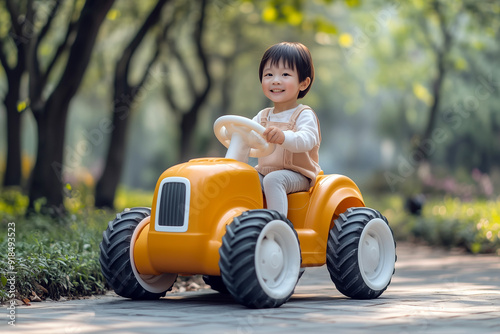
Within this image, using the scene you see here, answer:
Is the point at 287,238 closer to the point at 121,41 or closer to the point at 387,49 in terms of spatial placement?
the point at 121,41

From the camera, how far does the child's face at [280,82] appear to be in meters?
7.00

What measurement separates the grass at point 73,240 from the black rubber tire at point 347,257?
2.09m

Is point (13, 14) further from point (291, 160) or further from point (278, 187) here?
point (278, 187)

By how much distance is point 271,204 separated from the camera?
6.77 m

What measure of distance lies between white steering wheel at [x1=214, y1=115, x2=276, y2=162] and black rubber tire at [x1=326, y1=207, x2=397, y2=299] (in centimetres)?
86

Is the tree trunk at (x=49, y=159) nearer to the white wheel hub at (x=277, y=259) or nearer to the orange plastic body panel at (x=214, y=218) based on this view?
the orange plastic body panel at (x=214, y=218)

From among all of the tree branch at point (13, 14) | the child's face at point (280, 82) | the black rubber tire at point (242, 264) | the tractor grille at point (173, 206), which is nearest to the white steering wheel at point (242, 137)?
the child's face at point (280, 82)

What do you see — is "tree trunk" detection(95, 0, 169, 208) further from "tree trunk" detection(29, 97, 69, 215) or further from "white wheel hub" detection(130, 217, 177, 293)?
"white wheel hub" detection(130, 217, 177, 293)

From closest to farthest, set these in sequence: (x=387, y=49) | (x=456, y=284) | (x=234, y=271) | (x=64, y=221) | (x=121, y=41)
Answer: (x=234, y=271)
(x=456, y=284)
(x=64, y=221)
(x=121, y=41)
(x=387, y=49)

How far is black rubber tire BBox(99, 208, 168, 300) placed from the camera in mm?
6645

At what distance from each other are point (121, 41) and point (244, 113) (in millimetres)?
6944

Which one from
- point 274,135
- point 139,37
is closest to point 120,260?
point 274,135

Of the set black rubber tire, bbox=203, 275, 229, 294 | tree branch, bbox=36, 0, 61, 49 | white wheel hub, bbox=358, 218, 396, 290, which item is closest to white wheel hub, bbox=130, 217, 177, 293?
black rubber tire, bbox=203, 275, 229, 294

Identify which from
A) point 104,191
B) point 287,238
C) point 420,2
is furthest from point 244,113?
point 287,238
